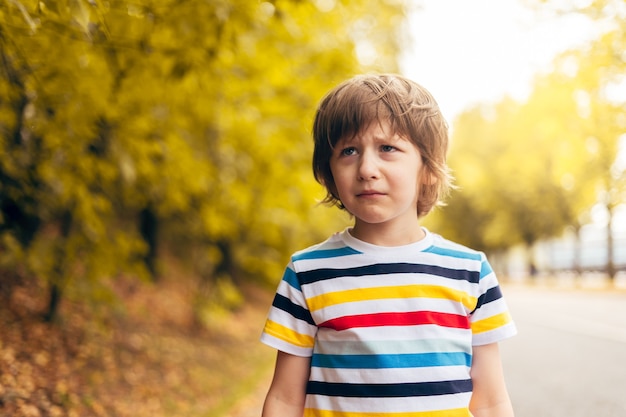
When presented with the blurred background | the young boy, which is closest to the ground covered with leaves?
the blurred background

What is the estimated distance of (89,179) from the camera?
4676 mm

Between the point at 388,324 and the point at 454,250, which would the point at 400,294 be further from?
the point at 454,250

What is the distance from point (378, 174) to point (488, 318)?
20.1 inches

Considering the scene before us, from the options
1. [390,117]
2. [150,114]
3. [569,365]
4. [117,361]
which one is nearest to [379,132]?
[390,117]

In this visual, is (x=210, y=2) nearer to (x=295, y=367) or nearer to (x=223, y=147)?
(x=295, y=367)

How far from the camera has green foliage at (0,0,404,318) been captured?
327cm

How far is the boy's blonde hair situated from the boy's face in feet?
0.09

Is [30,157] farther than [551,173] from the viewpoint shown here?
No

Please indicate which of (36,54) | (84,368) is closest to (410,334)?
(36,54)

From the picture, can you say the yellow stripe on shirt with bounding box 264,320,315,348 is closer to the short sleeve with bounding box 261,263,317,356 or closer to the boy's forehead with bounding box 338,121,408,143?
the short sleeve with bounding box 261,263,317,356

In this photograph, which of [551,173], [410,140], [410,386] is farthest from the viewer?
[551,173]

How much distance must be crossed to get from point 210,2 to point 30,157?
2.31m

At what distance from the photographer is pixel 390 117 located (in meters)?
1.66

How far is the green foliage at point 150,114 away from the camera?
3.27 meters
